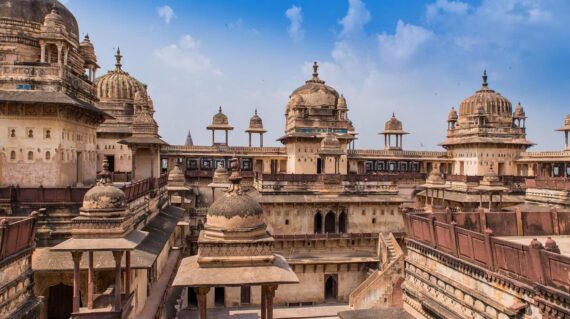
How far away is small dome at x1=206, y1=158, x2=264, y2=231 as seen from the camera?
1056cm

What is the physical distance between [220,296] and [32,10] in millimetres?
19374

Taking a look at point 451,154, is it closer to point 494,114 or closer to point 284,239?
point 494,114

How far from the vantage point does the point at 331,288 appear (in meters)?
30.5

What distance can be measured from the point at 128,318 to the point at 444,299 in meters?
9.11

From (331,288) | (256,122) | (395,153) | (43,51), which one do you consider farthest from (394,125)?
(43,51)

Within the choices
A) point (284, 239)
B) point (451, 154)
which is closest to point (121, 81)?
point (284, 239)

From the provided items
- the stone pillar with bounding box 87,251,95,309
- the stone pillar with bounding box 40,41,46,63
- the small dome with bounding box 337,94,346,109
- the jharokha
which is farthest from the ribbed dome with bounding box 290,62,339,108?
the stone pillar with bounding box 87,251,95,309

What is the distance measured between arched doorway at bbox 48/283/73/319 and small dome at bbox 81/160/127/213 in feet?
20.6

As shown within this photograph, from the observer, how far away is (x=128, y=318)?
43.7ft

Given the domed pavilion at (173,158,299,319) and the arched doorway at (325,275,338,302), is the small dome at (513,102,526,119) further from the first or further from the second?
the domed pavilion at (173,158,299,319)

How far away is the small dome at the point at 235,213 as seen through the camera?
416 inches

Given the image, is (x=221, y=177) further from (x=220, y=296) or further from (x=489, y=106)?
(x=489, y=106)

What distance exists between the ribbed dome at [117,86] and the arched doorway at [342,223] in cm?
1993

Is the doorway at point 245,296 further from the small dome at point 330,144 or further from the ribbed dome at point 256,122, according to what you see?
the ribbed dome at point 256,122
